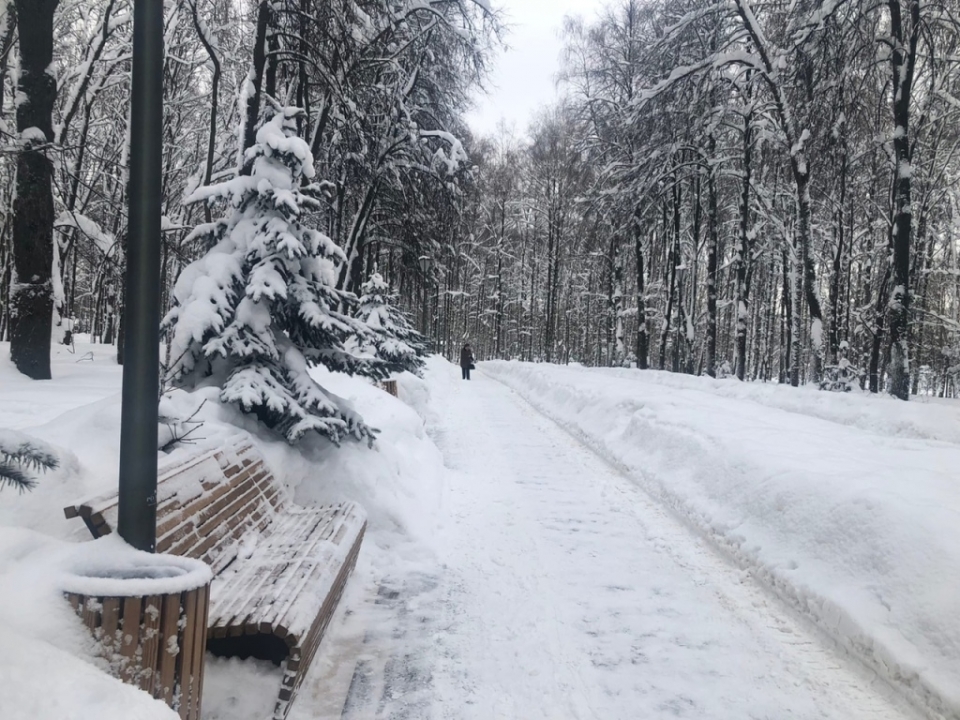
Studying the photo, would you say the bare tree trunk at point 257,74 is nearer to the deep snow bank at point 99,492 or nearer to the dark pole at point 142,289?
the deep snow bank at point 99,492

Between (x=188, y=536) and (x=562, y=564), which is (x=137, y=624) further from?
(x=562, y=564)

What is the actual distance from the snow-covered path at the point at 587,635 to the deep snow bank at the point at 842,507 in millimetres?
208

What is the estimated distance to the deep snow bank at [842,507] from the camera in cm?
335

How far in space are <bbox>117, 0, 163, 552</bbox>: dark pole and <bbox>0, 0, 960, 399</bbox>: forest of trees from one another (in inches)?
126

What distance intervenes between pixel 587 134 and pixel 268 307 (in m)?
24.4

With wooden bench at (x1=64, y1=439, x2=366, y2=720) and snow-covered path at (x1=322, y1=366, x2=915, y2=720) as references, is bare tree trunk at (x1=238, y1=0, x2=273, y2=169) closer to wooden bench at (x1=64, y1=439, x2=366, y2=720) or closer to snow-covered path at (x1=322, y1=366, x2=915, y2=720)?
wooden bench at (x1=64, y1=439, x2=366, y2=720)

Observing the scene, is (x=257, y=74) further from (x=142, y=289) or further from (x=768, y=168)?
(x=768, y=168)

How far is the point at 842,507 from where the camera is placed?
4.50 meters

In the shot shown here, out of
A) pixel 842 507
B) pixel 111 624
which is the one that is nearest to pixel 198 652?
pixel 111 624

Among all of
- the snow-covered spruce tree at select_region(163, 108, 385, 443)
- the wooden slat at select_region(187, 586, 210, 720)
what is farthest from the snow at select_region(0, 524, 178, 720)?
the snow-covered spruce tree at select_region(163, 108, 385, 443)

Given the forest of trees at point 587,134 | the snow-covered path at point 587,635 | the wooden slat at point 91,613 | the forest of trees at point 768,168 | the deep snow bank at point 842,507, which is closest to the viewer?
the wooden slat at point 91,613

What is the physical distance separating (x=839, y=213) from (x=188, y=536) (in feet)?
73.4

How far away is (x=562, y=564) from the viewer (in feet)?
16.0

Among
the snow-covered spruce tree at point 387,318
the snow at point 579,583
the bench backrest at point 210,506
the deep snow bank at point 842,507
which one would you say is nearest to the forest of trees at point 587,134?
the snow-covered spruce tree at point 387,318
